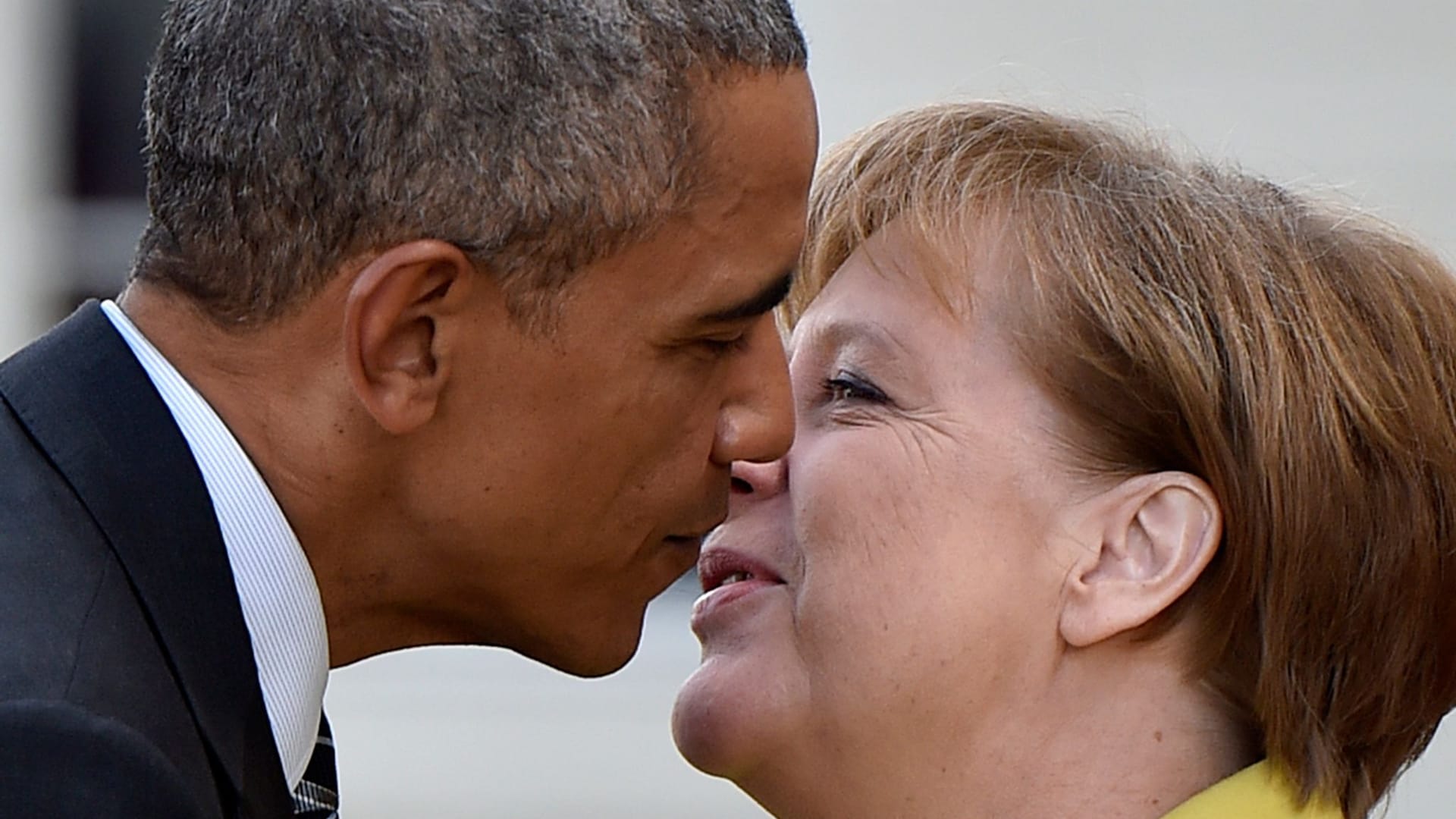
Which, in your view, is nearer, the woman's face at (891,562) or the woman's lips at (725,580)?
the woman's face at (891,562)

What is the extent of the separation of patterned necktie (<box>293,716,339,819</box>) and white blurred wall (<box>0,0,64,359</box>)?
2784mm

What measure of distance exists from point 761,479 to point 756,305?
1.16 ft

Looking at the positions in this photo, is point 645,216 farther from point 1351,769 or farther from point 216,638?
point 1351,769

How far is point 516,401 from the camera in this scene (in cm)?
207

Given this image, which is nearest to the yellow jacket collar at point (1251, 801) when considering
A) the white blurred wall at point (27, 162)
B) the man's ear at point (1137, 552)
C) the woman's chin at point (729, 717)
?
the man's ear at point (1137, 552)

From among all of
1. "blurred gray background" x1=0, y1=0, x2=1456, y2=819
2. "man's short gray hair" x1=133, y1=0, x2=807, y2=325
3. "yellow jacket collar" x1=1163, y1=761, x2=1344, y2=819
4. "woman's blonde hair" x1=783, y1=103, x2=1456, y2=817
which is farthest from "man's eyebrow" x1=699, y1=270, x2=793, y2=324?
"blurred gray background" x1=0, y1=0, x2=1456, y2=819

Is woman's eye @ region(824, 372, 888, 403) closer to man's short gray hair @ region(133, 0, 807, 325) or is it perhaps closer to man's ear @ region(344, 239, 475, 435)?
man's short gray hair @ region(133, 0, 807, 325)

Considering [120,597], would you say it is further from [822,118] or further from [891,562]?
[822,118]

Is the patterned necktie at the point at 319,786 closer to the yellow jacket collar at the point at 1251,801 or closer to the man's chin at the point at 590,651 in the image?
the man's chin at the point at 590,651

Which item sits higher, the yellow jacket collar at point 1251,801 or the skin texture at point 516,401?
the skin texture at point 516,401

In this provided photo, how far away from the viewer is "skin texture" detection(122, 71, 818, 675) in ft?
6.55

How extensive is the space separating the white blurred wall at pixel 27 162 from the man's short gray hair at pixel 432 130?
2.89m

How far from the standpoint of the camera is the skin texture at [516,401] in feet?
6.55

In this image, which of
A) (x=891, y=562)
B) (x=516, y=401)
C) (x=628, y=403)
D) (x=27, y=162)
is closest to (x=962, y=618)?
(x=891, y=562)
